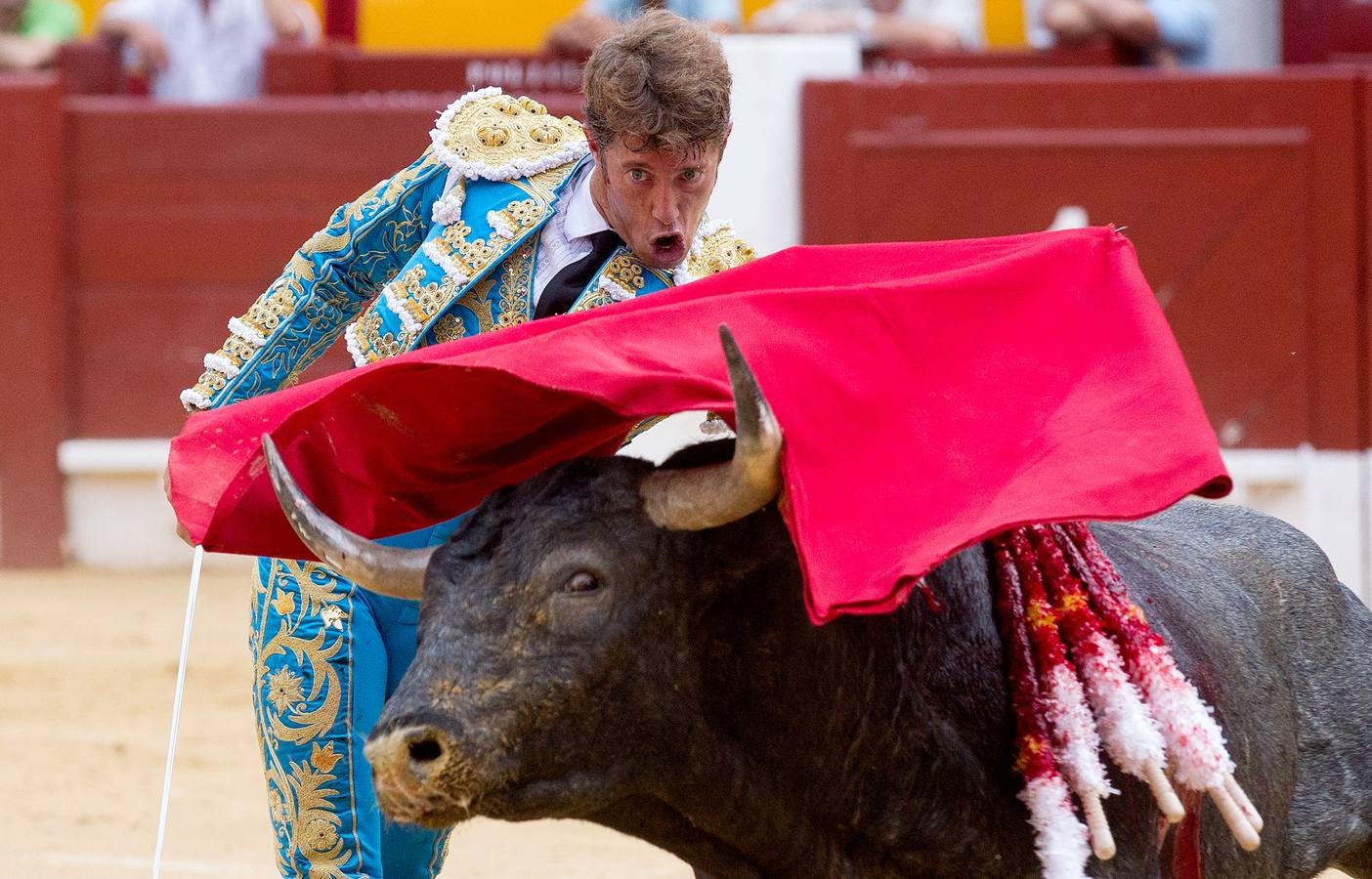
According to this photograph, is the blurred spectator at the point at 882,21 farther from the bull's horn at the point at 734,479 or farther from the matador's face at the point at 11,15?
the bull's horn at the point at 734,479

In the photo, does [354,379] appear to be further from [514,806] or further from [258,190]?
[258,190]

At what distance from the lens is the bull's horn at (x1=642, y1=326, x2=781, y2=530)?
196cm

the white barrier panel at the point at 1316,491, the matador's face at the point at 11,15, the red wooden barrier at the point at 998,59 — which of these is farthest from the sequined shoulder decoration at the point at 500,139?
the matador's face at the point at 11,15

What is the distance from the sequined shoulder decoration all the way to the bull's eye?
30.2 inches

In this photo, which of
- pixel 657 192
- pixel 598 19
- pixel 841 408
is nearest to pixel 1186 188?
pixel 598 19

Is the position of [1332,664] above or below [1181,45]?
below

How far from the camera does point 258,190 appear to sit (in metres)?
7.49

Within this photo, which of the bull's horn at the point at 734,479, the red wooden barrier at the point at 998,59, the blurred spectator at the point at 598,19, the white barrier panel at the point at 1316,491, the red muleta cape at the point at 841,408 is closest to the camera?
the bull's horn at the point at 734,479

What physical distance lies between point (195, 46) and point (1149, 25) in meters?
3.45

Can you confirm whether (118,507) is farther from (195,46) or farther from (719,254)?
(719,254)

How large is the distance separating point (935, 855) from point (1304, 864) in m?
0.87

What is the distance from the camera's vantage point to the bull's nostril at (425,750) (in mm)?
1993

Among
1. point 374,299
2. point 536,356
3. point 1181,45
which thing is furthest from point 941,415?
point 1181,45

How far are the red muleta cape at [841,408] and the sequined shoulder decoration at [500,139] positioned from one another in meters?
0.42
